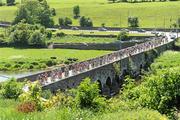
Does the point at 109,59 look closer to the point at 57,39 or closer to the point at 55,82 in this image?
the point at 55,82

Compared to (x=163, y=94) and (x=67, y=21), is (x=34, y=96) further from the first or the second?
(x=67, y=21)

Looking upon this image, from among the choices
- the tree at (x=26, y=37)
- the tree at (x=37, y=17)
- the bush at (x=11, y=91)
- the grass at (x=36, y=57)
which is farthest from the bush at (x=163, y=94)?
the tree at (x=37, y=17)

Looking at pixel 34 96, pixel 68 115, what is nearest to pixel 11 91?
pixel 34 96

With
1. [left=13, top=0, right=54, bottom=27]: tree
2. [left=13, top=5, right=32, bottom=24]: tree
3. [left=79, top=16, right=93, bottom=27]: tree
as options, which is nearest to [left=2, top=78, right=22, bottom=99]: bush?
[left=79, top=16, right=93, bottom=27]: tree

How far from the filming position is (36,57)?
129 m

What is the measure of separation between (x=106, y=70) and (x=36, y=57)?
157 ft

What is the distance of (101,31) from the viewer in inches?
7116

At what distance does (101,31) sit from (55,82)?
12032 cm

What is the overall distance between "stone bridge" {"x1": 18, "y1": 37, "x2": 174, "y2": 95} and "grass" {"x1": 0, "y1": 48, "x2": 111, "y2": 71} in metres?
20.8

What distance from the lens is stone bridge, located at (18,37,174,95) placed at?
206 ft

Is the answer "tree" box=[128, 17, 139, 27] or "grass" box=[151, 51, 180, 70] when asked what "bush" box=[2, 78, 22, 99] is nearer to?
"grass" box=[151, 51, 180, 70]

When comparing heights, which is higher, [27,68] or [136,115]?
[136,115]

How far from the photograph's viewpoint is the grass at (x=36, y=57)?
119 meters

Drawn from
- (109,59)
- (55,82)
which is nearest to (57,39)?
(109,59)
